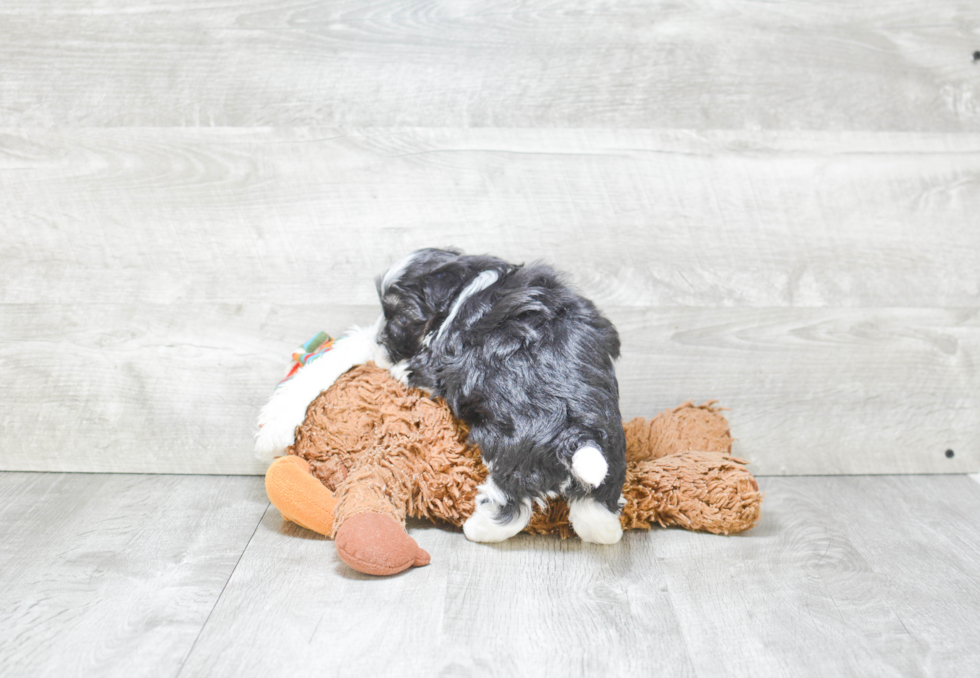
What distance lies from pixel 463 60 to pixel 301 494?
2.29ft

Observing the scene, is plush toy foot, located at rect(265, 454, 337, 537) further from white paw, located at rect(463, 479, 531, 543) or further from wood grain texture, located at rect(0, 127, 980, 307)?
wood grain texture, located at rect(0, 127, 980, 307)

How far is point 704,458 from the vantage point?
3.78 feet

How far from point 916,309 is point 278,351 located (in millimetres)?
1060

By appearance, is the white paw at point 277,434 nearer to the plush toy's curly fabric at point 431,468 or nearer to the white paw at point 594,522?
the plush toy's curly fabric at point 431,468

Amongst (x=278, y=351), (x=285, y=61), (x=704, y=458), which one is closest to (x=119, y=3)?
(x=285, y=61)

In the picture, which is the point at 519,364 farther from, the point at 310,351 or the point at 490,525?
the point at 310,351

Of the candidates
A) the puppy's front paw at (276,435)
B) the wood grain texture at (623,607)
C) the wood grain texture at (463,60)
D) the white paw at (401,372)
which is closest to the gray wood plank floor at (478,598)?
the wood grain texture at (623,607)

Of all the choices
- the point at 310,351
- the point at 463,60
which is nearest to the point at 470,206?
the point at 463,60

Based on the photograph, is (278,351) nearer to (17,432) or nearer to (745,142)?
(17,432)

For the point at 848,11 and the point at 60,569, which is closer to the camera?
the point at 60,569

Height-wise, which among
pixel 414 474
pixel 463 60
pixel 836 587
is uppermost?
pixel 463 60

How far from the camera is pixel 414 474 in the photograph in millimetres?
1099

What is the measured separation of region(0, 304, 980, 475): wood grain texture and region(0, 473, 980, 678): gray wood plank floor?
120mm

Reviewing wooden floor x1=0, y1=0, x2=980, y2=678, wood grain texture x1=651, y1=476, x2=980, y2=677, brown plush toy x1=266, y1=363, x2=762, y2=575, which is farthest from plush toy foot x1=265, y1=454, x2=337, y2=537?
wood grain texture x1=651, y1=476, x2=980, y2=677
